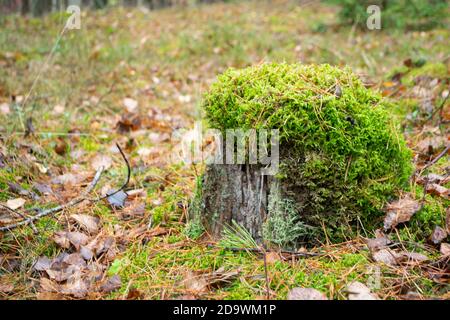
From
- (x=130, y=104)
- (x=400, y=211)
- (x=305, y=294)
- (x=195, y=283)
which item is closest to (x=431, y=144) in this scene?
(x=400, y=211)

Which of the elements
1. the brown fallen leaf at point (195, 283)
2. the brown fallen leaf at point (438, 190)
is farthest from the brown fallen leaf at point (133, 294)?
the brown fallen leaf at point (438, 190)

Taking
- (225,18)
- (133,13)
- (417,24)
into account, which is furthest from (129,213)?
(133,13)

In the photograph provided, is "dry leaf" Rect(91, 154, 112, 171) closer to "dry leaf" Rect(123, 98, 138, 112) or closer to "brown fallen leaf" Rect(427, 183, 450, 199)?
"dry leaf" Rect(123, 98, 138, 112)

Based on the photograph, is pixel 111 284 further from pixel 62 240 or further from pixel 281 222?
pixel 281 222

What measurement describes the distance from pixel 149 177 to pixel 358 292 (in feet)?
6.08

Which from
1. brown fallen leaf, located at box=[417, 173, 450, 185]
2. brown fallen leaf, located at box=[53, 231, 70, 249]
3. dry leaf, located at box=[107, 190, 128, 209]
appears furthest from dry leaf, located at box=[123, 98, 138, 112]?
brown fallen leaf, located at box=[417, 173, 450, 185]

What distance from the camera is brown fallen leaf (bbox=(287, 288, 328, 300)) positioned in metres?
1.85

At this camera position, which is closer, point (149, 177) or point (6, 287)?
point (6, 287)

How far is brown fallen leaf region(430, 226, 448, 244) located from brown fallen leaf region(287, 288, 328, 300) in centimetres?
73

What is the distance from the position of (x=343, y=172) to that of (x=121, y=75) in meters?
4.49

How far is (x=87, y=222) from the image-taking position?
2607 millimetres

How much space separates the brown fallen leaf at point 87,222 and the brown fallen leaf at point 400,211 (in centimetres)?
171
